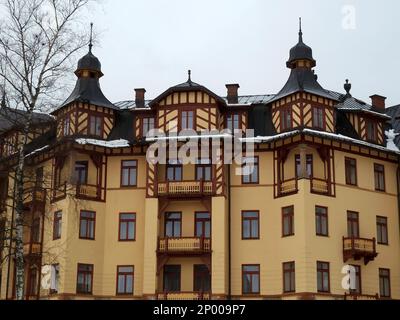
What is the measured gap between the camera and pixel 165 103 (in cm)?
3962

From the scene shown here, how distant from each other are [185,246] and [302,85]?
440 inches

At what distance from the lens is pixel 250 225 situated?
3812 cm

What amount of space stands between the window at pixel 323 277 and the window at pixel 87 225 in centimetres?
1265

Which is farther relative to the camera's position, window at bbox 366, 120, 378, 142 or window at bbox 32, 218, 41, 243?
window at bbox 366, 120, 378, 142

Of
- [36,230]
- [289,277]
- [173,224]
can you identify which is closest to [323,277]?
[289,277]

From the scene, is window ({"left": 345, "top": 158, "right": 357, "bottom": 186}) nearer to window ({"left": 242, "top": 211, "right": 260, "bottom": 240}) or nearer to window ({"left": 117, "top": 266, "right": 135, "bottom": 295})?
window ({"left": 242, "top": 211, "right": 260, "bottom": 240})

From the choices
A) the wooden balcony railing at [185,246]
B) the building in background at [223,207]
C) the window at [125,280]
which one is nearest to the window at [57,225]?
the building in background at [223,207]

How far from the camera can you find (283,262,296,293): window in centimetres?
3594

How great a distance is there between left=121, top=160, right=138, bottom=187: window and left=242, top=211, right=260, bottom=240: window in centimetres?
671

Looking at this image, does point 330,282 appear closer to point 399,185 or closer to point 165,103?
point 399,185

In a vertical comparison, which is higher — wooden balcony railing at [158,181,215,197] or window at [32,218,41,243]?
wooden balcony railing at [158,181,215,197]

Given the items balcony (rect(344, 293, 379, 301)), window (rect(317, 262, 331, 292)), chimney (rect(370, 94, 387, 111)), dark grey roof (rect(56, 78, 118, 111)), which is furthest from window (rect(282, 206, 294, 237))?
dark grey roof (rect(56, 78, 118, 111))

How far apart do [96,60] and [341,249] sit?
18748 millimetres
